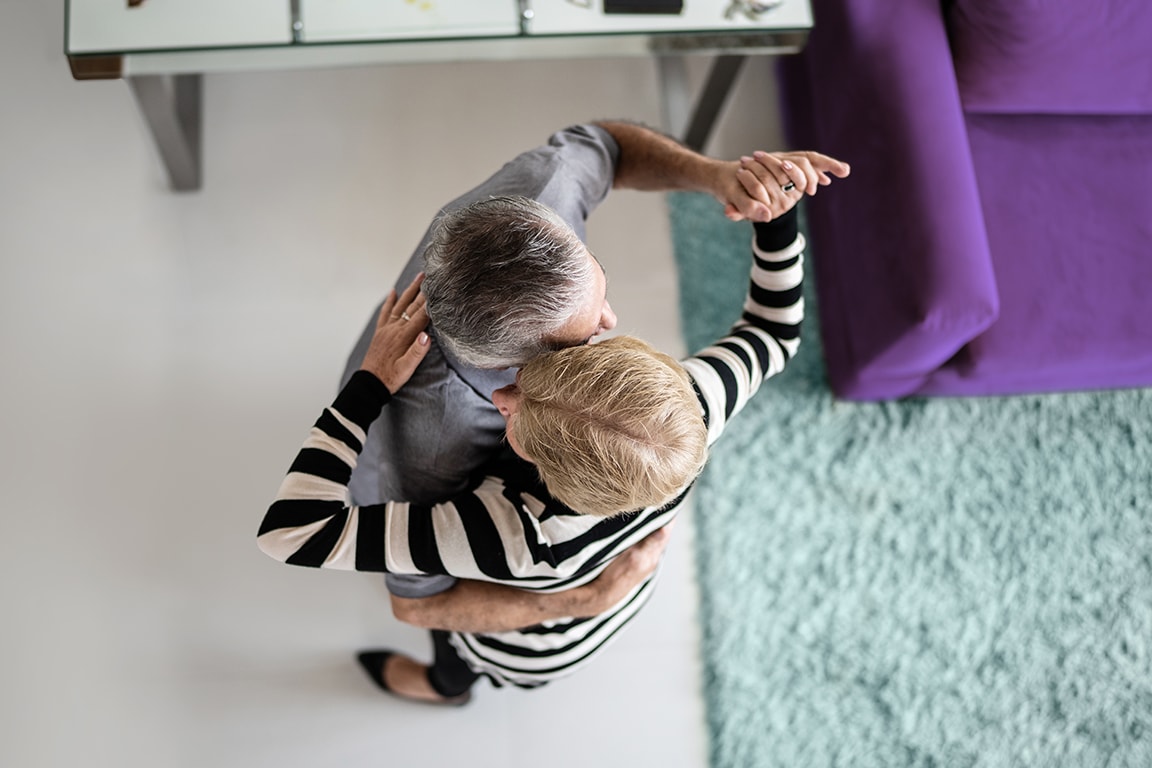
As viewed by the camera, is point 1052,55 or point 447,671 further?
point 1052,55

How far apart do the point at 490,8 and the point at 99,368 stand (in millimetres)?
1125

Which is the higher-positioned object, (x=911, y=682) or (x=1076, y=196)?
(x=1076, y=196)

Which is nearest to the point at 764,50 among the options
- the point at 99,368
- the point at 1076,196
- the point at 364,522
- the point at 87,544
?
the point at 1076,196

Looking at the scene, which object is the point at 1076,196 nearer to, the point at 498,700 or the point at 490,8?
the point at 490,8

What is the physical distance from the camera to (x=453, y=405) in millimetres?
1158

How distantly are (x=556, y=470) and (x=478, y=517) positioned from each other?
19 cm

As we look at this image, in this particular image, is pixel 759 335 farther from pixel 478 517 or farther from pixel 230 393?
pixel 230 393

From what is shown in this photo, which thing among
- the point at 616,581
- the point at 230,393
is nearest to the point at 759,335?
the point at 616,581

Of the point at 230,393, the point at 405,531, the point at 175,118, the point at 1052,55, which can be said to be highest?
the point at 1052,55

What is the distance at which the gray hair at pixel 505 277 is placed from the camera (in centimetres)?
98

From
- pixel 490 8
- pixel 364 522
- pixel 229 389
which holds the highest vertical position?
pixel 490 8

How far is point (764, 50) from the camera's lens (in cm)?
176

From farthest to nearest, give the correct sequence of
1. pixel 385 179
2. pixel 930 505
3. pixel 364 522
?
pixel 385 179 < pixel 930 505 < pixel 364 522

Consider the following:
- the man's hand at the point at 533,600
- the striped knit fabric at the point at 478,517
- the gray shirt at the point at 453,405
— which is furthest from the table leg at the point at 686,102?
the man's hand at the point at 533,600
